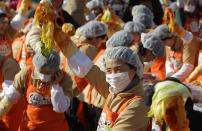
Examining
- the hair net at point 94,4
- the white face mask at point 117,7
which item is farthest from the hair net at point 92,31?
the white face mask at point 117,7

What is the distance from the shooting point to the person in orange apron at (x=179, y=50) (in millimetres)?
6820

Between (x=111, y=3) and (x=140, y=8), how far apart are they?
55.3 inches

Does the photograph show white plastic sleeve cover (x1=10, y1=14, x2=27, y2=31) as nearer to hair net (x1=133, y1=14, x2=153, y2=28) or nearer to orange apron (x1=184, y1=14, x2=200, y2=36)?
hair net (x1=133, y1=14, x2=153, y2=28)

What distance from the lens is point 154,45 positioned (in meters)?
6.05

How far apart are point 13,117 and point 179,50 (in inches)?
92.1

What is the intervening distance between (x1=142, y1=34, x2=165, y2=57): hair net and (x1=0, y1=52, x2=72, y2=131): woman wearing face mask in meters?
1.25

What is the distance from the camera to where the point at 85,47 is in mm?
6547

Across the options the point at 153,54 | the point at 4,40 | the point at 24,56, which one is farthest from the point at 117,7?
the point at 153,54

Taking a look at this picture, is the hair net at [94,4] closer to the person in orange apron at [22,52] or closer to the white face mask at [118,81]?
the person in orange apron at [22,52]

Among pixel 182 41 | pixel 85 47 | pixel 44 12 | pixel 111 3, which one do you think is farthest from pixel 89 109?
pixel 111 3

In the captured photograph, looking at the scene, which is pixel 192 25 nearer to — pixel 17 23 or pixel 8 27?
pixel 17 23

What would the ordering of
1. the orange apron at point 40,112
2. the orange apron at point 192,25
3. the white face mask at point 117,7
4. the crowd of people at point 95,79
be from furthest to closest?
the white face mask at point 117,7, the orange apron at point 192,25, the orange apron at point 40,112, the crowd of people at point 95,79

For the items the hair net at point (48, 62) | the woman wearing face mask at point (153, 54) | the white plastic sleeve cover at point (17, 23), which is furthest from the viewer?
the white plastic sleeve cover at point (17, 23)

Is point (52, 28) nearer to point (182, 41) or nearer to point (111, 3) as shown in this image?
point (182, 41)
